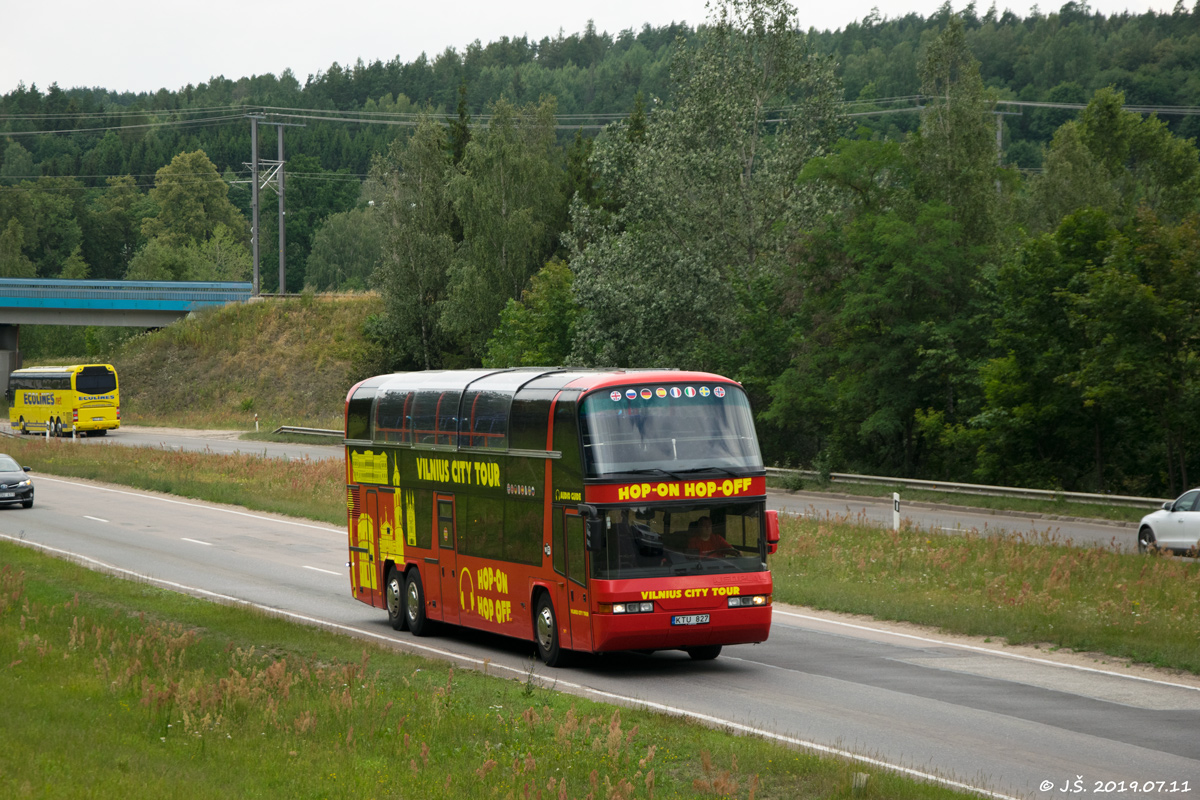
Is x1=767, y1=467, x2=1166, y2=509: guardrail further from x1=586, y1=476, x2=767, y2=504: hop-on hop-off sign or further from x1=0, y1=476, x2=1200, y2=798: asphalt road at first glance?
x1=586, y1=476, x2=767, y2=504: hop-on hop-off sign

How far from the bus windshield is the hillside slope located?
2608 inches

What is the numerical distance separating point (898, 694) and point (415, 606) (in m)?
7.97

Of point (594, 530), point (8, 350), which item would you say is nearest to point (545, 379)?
point (594, 530)

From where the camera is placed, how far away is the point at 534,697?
1226cm

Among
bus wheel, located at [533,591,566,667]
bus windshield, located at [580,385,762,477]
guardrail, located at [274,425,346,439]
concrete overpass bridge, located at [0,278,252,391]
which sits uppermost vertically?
concrete overpass bridge, located at [0,278,252,391]

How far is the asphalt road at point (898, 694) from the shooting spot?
10.5 meters

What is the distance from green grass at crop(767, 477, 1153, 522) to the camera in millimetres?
32438

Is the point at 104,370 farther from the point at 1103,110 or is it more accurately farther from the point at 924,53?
the point at 1103,110

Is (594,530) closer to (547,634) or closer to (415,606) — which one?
(547,634)

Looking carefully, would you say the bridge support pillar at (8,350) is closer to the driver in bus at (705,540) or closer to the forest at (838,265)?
the forest at (838,265)

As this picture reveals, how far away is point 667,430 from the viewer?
49.1 ft

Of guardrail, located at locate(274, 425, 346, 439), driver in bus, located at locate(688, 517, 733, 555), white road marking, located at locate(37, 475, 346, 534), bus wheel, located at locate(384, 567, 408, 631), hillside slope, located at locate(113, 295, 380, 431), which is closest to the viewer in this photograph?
driver in bus, located at locate(688, 517, 733, 555)

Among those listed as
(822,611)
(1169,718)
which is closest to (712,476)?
(1169,718)

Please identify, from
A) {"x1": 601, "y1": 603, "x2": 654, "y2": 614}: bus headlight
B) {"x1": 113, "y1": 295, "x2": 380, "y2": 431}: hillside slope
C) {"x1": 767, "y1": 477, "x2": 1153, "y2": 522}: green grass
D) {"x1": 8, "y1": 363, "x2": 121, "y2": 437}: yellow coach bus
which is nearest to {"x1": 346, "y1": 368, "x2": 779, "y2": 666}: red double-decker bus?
{"x1": 601, "y1": 603, "x2": 654, "y2": 614}: bus headlight
